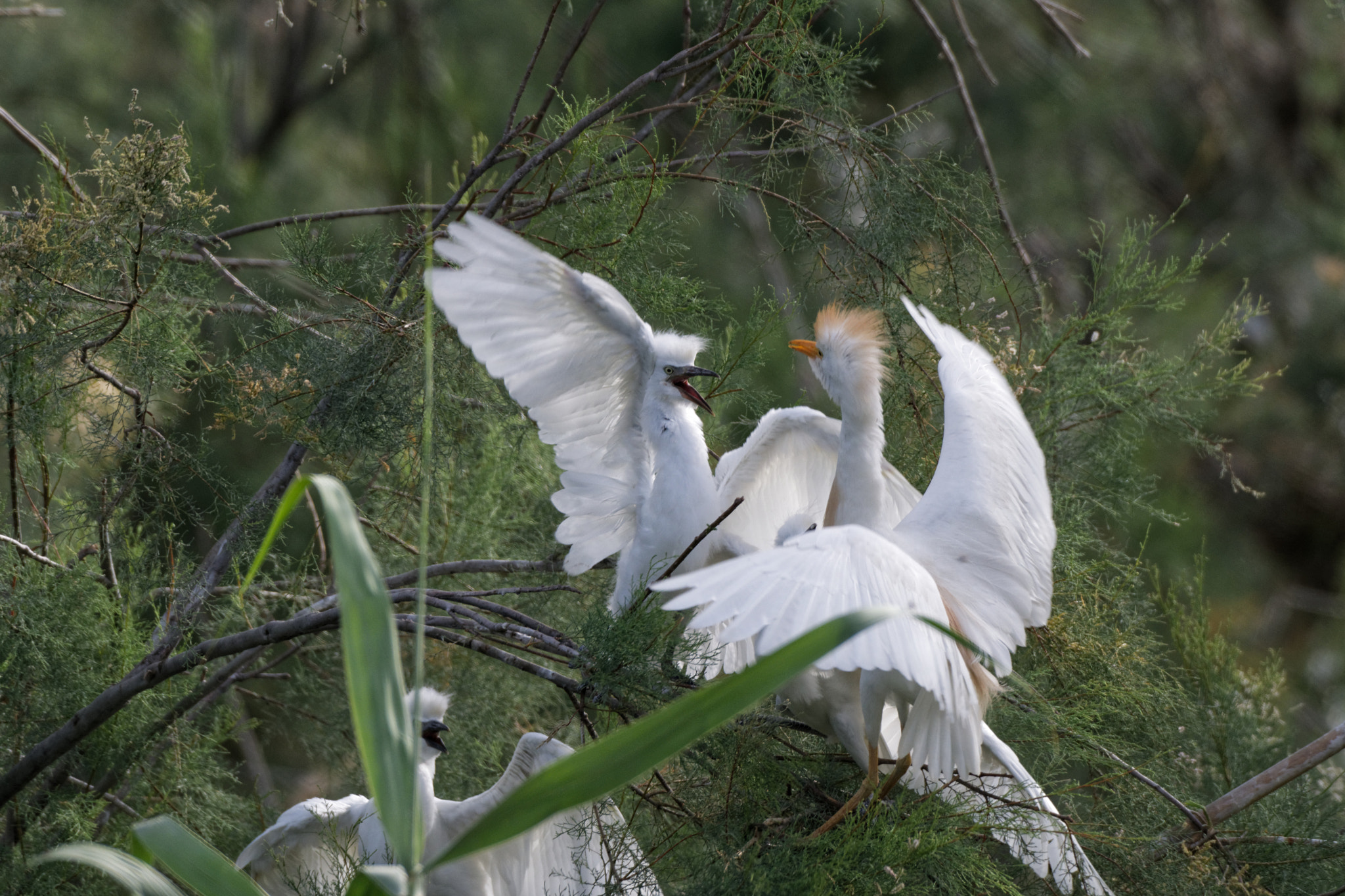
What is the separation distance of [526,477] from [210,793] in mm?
966

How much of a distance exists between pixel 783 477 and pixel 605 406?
492mm

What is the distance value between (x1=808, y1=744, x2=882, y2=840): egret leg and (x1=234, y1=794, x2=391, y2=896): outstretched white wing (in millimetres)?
729

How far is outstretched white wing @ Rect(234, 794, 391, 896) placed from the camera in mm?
1882

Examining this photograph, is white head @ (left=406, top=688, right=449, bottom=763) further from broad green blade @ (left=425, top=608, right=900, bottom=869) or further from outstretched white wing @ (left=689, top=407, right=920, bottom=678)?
broad green blade @ (left=425, top=608, right=900, bottom=869)

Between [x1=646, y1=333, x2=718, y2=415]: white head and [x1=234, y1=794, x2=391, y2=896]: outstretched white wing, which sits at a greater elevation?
[x1=646, y1=333, x2=718, y2=415]: white head

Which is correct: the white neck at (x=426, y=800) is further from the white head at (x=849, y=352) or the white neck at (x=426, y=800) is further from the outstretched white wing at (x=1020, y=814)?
the white head at (x=849, y=352)

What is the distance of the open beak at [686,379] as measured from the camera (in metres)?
1.95

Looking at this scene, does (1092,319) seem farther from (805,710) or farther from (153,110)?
(153,110)

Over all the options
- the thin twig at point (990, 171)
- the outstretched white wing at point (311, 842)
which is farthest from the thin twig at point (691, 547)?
the thin twig at point (990, 171)

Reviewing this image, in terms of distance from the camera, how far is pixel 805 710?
1792 mm

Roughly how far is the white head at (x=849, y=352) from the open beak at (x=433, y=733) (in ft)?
2.95

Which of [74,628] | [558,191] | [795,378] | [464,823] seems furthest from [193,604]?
[795,378]

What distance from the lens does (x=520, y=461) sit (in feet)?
8.53

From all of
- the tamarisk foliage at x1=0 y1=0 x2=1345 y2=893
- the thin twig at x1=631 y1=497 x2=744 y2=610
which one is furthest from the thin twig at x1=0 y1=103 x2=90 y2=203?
the thin twig at x1=631 y1=497 x2=744 y2=610
